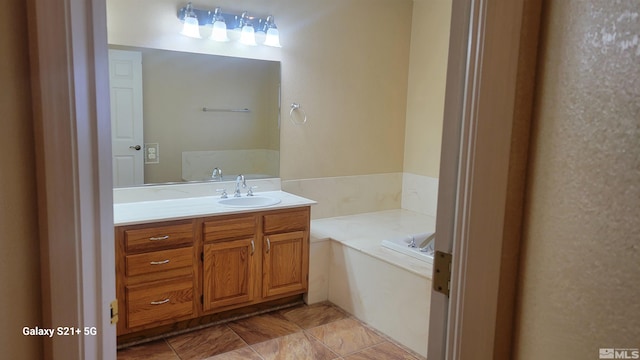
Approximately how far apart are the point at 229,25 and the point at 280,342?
2.22 meters

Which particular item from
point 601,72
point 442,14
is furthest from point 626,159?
point 442,14

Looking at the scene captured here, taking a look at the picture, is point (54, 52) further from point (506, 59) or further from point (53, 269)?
point (506, 59)

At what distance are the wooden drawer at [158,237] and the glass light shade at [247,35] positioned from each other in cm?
142

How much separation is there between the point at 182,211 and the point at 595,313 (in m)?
2.55

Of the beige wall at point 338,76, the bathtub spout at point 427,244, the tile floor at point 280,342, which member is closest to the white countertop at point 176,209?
the beige wall at point 338,76

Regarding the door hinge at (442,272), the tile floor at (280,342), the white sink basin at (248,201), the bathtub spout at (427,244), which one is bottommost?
the tile floor at (280,342)

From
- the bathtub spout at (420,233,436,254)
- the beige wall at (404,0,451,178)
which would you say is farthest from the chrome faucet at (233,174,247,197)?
the beige wall at (404,0,451,178)

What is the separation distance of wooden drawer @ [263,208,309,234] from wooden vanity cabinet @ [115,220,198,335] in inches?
20.9

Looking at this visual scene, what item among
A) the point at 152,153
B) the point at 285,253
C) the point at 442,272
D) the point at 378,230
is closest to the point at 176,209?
the point at 152,153

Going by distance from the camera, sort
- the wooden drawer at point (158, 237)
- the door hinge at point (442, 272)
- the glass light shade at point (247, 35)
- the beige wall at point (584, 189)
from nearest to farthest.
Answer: the beige wall at point (584, 189) < the door hinge at point (442, 272) < the wooden drawer at point (158, 237) < the glass light shade at point (247, 35)

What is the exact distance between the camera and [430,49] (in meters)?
4.11

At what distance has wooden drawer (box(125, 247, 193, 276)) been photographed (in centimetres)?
270

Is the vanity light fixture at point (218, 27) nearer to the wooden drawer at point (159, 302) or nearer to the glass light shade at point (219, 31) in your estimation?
the glass light shade at point (219, 31)

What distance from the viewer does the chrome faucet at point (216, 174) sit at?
352 cm
